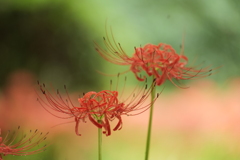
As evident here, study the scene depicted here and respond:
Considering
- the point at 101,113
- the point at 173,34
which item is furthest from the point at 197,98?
the point at 101,113

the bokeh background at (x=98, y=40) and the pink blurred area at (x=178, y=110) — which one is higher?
the bokeh background at (x=98, y=40)

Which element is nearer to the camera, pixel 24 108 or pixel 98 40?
pixel 24 108

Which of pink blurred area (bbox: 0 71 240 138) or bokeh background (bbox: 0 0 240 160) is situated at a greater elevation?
bokeh background (bbox: 0 0 240 160)

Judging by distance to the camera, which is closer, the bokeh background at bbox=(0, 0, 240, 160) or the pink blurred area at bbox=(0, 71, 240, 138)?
the pink blurred area at bbox=(0, 71, 240, 138)

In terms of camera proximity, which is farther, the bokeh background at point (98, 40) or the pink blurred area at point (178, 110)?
the bokeh background at point (98, 40)

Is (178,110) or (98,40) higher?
(98,40)

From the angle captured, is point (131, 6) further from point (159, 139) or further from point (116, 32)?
point (159, 139)

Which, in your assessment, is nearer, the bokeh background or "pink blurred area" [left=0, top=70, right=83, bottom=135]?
"pink blurred area" [left=0, top=70, right=83, bottom=135]

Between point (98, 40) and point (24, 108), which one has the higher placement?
point (98, 40)
